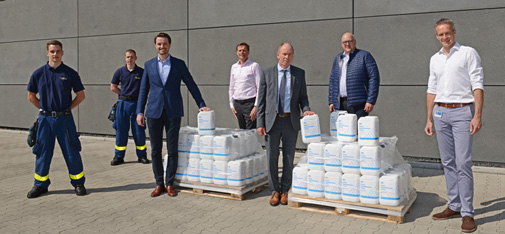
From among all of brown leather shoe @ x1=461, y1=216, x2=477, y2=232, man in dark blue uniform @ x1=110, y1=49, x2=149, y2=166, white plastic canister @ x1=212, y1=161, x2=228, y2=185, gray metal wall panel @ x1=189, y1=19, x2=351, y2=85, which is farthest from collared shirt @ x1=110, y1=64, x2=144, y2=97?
brown leather shoe @ x1=461, y1=216, x2=477, y2=232

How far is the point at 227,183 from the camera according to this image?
603 cm

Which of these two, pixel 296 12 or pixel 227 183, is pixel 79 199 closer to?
pixel 227 183

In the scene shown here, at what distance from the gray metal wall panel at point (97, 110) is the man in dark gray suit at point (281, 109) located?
731cm

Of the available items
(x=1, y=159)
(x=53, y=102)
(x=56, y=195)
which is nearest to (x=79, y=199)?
(x=56, y=195)

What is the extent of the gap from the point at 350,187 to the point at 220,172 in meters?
1.84

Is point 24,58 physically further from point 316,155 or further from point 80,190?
point 316,155

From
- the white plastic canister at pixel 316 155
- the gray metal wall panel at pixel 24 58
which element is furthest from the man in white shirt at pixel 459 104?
the gray metal wall panel at pixel 24 58

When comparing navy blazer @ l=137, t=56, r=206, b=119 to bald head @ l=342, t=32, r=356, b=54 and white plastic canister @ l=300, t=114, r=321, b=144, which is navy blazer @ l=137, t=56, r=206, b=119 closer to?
white plastic canister @ l=300, t=114, r=321, b=144

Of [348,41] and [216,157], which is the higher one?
[348,41]

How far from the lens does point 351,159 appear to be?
5102 millimetres

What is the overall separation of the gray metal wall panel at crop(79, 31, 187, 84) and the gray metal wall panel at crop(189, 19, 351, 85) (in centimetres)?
65

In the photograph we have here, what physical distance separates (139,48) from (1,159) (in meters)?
4.19

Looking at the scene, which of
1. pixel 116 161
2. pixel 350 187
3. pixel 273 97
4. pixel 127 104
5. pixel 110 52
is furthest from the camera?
pixel 110 52

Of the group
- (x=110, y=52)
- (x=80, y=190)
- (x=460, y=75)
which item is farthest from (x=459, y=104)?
(x=110, y=52)
